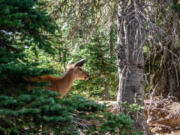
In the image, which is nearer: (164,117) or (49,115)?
(49,115)

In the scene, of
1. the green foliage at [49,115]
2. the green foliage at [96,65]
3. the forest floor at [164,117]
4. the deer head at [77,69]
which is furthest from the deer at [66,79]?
the green foliage at [49,115]

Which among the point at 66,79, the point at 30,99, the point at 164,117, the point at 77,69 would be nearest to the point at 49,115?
the point at 30,99

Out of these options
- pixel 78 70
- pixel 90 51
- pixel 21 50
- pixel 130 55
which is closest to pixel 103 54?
pixel 90 51

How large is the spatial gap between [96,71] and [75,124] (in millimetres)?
8275

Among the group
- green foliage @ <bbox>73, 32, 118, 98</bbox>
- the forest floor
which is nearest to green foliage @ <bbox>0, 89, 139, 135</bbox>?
the forest floor

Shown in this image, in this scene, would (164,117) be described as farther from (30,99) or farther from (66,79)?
(30,99)

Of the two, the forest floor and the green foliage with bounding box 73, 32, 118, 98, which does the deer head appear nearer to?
the forest floor

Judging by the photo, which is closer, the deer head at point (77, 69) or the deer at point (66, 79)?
the deer at point (66, 79)

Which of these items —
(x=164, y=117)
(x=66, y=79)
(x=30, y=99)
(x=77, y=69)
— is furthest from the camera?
(x=164, y=117)

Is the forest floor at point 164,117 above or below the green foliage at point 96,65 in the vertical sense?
below

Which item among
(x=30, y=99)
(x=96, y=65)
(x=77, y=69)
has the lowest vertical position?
(x=96, y=65)

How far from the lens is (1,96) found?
2.56 metres

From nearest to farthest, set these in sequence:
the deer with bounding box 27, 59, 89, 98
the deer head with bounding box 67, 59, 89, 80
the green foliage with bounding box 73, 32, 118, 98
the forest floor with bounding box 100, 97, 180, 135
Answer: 1. the deer with bounding box 27, 59, 89, 98
2. the deer head with bounding box 67, 59, 89, 80
3. the forest floor with bounding box 100, 97, 180, 135
4. the green foliage with bounding box 73, 32, 118, 98

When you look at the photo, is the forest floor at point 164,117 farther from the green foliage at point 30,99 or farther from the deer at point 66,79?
the green foliage at point 30,99
